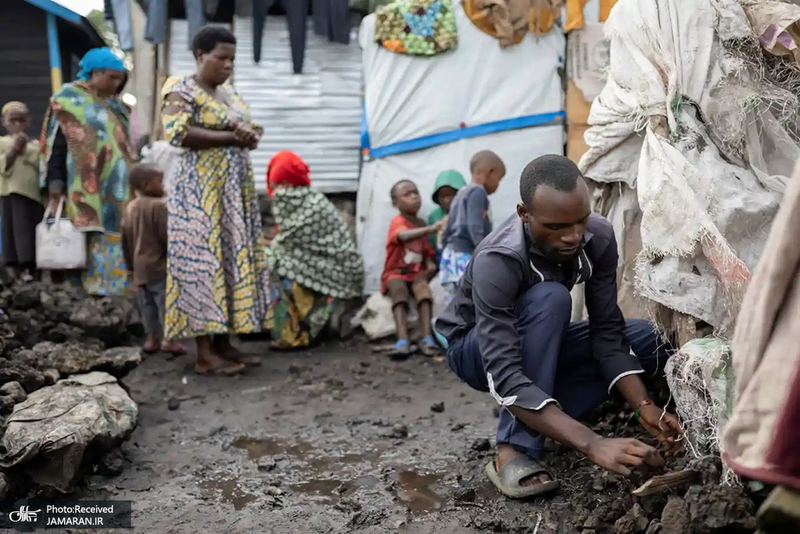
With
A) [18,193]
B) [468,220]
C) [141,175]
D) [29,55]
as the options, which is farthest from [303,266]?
[29,55]

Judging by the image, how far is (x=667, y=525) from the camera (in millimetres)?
2035

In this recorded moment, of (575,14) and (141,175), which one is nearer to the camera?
(141,175)

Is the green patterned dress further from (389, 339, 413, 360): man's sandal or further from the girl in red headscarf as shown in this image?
(389, 339, 413, 360): man's sandal

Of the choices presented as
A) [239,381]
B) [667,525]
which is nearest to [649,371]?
[667,525]

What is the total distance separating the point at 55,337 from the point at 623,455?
4.18m

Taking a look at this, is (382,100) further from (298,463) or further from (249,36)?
(298,463)

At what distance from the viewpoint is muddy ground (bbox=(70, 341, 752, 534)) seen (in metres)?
2.51

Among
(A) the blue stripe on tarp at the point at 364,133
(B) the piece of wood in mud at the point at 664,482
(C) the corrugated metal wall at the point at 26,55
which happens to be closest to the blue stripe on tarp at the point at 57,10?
(C) the corrugated metal wall at the point at 26,55

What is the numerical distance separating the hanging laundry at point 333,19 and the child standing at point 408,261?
171 cm

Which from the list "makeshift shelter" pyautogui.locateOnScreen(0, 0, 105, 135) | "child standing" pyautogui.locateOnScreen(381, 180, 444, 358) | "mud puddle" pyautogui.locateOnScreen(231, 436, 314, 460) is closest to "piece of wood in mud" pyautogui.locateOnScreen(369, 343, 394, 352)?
"child standing" pyautogui.locateOnScreen(381, 180, 444, 358)

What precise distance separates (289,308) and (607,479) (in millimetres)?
3992

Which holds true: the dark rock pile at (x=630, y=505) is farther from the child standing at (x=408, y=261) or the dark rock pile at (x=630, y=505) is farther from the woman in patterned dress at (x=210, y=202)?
the child standing at (x=408, y=261)

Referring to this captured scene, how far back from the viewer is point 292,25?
7.05 m

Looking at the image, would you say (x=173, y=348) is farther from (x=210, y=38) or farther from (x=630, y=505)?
(x=630, y=505)
